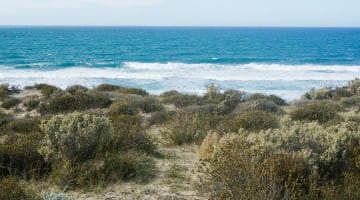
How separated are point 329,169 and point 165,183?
252 cm

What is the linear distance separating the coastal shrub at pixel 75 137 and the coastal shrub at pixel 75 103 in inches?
231

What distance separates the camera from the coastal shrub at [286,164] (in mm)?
4441

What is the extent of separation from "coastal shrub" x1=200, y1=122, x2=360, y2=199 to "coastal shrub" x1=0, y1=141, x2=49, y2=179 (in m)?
2.73

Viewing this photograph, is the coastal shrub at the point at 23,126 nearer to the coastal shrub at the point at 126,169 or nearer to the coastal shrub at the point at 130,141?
the coastal shrub at the point at 130,141

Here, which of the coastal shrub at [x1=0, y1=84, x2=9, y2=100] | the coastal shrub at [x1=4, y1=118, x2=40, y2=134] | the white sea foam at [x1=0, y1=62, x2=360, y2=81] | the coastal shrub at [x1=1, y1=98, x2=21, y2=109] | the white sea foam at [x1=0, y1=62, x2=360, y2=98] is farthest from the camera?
the white sea foam at [x1=0, y1=62, x2=360, y2=81]

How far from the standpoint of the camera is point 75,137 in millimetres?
6688

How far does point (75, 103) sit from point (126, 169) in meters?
7.64

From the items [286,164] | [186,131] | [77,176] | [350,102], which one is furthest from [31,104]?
[350,102]

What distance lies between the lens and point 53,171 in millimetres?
6090

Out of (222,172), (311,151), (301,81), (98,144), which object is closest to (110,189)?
(98,144)

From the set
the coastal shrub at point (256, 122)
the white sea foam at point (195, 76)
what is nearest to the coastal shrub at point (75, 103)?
the coastal shrub at point (256, 122)

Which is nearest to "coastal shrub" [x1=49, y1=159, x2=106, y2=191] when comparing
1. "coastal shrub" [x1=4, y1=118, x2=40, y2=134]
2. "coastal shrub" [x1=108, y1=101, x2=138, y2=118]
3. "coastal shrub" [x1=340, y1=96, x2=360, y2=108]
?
"coastal shrub" [x1=4, y1=118, x2=40, y2=134]

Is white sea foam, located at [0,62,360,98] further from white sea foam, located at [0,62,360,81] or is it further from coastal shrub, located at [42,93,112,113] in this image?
coastal shrub, located at [42,93,112,113]

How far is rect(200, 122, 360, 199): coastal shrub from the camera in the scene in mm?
4441
